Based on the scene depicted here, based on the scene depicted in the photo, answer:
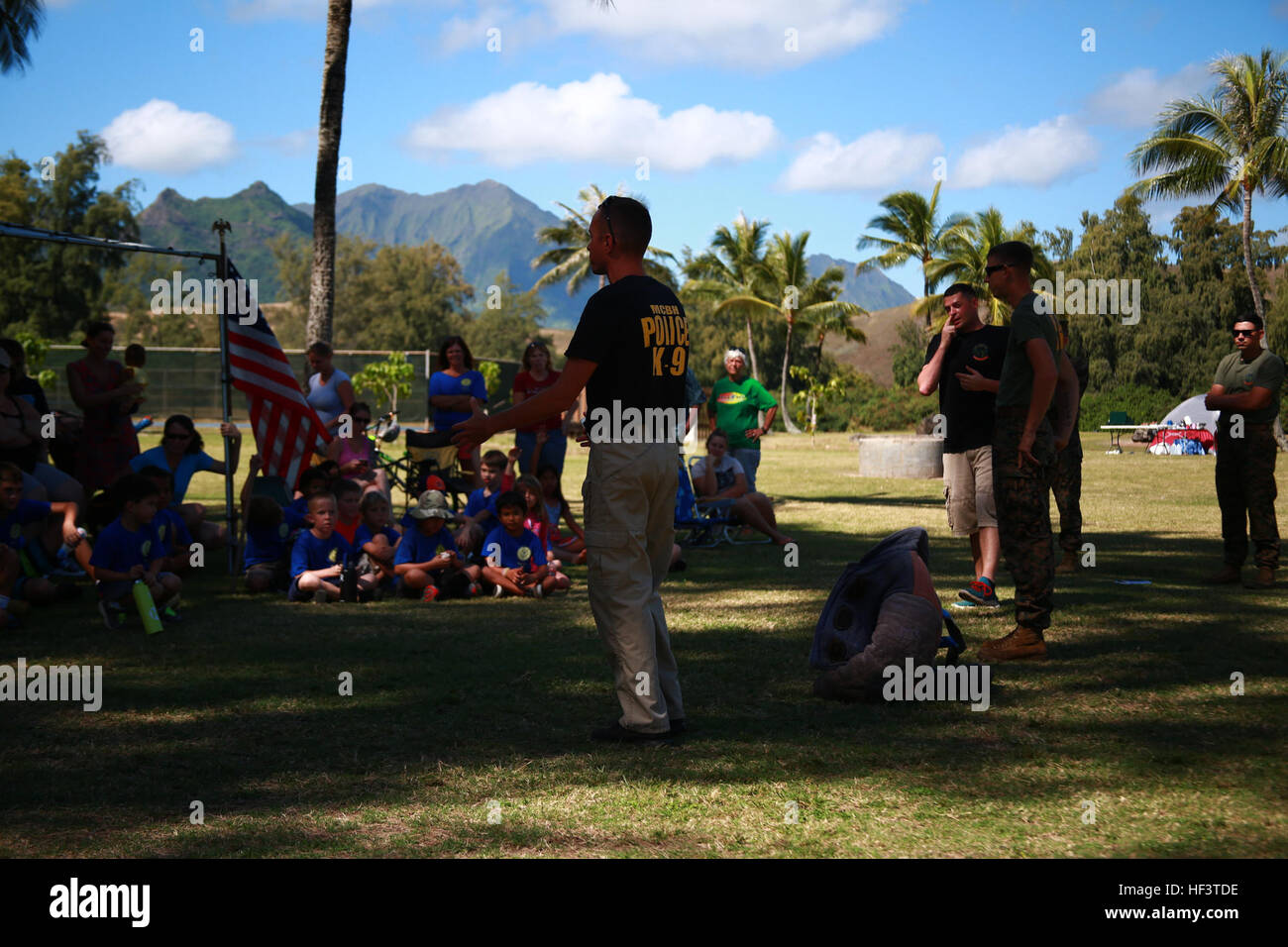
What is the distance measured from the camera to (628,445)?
459cm

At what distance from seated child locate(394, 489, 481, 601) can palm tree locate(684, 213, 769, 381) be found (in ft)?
173

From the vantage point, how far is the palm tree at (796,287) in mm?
59000

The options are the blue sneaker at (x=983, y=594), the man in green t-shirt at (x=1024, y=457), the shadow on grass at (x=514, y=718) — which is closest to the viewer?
the shadow on grass at (x=514, y=718)

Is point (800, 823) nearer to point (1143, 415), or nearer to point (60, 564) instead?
point (60, 564)

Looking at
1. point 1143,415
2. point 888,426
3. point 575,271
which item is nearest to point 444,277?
point 575,271

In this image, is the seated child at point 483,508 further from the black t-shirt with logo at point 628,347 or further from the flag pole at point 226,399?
the black t-shirt with logo at point 628,347

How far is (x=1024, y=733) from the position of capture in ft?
16.4

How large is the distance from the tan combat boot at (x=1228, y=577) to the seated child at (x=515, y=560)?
5519 millimetres

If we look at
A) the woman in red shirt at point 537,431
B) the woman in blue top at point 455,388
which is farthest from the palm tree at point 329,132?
the woman in red shirt at point 537,431

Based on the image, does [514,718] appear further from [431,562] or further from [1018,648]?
[431,562]

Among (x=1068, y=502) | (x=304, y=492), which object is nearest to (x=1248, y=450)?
(x=1068, y=502)

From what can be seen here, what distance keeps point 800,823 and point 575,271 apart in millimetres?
59881
